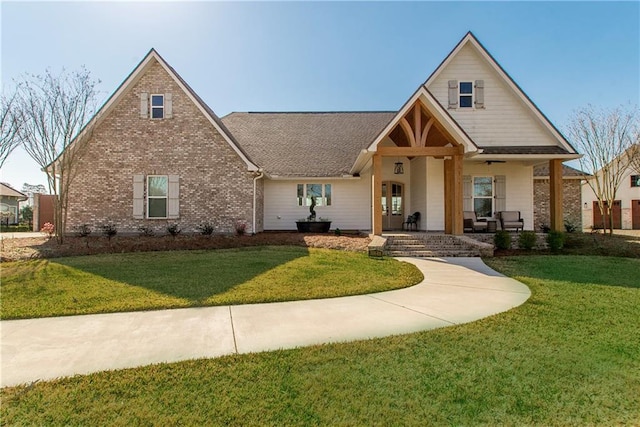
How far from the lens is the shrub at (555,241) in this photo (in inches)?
458

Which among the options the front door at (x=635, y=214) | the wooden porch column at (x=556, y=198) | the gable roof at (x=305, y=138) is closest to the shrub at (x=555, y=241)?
the wooden porch column at (x=556, y=198)

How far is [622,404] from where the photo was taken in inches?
104

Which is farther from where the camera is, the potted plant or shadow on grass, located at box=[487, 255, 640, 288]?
the potted plant

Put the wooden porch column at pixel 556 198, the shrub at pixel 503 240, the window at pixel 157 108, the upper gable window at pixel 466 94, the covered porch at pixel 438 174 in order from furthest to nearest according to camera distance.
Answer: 1. the upper gable window at pixel 466 94
2. the window at pixel 157 108
3. the wooden porch column at pixel 556 198
4. the covered porch at pixel 438 174
5. the shrub at pixel 503 240

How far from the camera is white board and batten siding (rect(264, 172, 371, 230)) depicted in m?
17.5

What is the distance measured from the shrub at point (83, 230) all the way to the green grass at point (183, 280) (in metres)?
5.08

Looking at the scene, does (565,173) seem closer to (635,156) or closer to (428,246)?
(635,156)

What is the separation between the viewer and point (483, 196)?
49.8 ft

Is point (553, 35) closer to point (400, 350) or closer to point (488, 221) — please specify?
point (488, 221)

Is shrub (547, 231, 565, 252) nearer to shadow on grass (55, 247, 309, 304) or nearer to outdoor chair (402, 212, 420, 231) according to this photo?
outdoor chair (402, 212, 420, 231)

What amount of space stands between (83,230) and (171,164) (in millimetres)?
4374

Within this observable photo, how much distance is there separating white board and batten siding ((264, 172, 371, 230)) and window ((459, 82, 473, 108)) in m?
5.26

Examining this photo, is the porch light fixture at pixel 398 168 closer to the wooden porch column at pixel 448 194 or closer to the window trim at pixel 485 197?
the window trim at pixel 485 197

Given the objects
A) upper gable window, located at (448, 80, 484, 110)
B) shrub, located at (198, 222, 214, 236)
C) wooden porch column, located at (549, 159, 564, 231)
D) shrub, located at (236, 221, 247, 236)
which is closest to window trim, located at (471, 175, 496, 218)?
wooden porch column, located at (549, 159, 564, 231)
